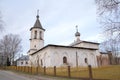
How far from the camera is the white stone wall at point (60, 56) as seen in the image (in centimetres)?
3769

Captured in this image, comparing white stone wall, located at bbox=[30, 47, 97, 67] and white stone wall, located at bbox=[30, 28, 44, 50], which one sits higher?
white stone wall, located at bbox=[30, 28, 44, 50]

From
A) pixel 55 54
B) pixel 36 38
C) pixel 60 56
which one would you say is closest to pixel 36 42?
pixel 36 38

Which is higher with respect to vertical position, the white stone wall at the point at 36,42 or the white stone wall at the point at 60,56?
A: the white stone wall at the point at 36,42

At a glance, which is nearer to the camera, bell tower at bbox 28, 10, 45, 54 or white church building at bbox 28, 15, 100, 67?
white church building at bbox 28, 15, 100, 67

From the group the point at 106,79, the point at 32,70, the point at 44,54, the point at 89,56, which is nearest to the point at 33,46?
the point at 44,54

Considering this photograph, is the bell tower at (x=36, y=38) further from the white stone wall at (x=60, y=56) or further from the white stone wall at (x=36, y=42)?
the white stone wall at (x=60, y=56)

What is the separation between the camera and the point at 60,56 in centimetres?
3919

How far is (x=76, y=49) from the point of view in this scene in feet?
138

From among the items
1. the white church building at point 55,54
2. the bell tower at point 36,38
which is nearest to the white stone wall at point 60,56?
the white church building at point 55,54

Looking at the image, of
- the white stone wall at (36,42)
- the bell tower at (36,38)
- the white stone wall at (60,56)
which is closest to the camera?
the white stone wall at (60,56)

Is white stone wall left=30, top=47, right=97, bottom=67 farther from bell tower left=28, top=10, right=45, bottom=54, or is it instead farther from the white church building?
bell tower left=28, top=10, right=45, bottom=54

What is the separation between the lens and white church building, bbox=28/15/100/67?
38094 millimetres

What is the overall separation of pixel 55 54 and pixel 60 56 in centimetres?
144

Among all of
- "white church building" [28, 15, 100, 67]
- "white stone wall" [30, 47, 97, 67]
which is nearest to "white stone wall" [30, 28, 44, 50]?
"white church building" [28, 15, 100, 67]
